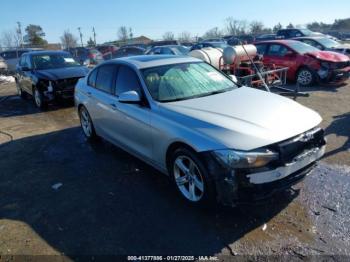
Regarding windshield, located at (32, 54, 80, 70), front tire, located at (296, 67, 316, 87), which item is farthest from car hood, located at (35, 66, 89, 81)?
front tire, located at (296, 67, 316, 87)

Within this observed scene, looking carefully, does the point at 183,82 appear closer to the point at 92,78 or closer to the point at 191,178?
the point at 191,178

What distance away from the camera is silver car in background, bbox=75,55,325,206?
10.2 ft

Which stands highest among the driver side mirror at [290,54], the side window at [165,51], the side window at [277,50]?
the side window at [165,51]

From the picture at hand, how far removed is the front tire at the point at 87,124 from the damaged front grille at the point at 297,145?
386 centimetres

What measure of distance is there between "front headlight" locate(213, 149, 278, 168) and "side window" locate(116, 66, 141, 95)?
68.1 inches

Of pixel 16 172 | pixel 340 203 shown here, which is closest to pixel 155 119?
pixel 340 203

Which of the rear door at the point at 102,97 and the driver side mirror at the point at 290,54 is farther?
the driver side mirror at the point at 290,54

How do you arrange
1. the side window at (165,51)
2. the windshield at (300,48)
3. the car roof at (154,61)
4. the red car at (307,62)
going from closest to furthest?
the car roof at (154,61)
the red car at (307,62)
the windshield at (300,48)
the side window at (165,51)

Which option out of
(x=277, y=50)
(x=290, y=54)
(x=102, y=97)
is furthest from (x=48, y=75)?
(x=290, y=54)

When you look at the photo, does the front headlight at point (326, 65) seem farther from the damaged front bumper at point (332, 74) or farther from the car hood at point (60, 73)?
the car hood at point (60, 73)

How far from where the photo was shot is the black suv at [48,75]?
363 inches

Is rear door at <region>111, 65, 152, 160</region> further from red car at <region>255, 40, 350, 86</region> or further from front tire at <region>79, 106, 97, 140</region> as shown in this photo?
red car at <region>255, 40, 350, 86</region>

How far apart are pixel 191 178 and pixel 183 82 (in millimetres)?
1452

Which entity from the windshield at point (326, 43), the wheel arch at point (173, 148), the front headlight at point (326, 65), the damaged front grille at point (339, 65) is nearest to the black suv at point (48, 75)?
the wheel arch at point (173, 148)
